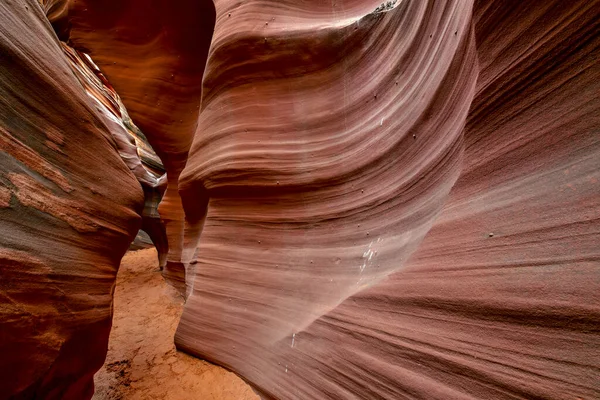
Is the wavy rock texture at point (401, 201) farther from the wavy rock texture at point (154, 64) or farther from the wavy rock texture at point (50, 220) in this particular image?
the wavy rock texture at point (154, 64)

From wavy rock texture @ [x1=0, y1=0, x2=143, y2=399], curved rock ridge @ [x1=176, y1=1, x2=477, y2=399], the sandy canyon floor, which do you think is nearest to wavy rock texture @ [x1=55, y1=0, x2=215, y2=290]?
the sandy canyon floor

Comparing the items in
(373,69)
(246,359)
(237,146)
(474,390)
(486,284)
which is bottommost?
(246,359)

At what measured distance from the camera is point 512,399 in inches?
26.7

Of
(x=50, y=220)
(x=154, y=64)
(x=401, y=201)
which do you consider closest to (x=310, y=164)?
(x=401, y=201)

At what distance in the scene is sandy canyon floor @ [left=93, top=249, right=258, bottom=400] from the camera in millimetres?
1844

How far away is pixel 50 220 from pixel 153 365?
1.50 m

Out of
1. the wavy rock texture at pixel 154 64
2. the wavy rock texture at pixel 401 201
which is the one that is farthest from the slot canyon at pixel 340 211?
the wavy rock texture at pixel 154 64

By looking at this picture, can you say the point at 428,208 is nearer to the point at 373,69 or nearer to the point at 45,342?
the point at 373,69

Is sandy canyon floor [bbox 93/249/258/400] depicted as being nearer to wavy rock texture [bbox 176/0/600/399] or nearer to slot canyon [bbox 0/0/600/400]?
slot canyon [bbox 0/0/600/400]

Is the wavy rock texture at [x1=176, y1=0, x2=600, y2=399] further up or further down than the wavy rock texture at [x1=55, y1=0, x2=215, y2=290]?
further down

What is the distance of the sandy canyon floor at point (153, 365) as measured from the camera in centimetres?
184

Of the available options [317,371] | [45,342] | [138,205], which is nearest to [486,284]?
[317,371]

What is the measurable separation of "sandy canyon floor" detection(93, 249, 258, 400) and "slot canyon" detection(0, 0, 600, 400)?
0.02 m

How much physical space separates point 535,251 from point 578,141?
0.27 metres
